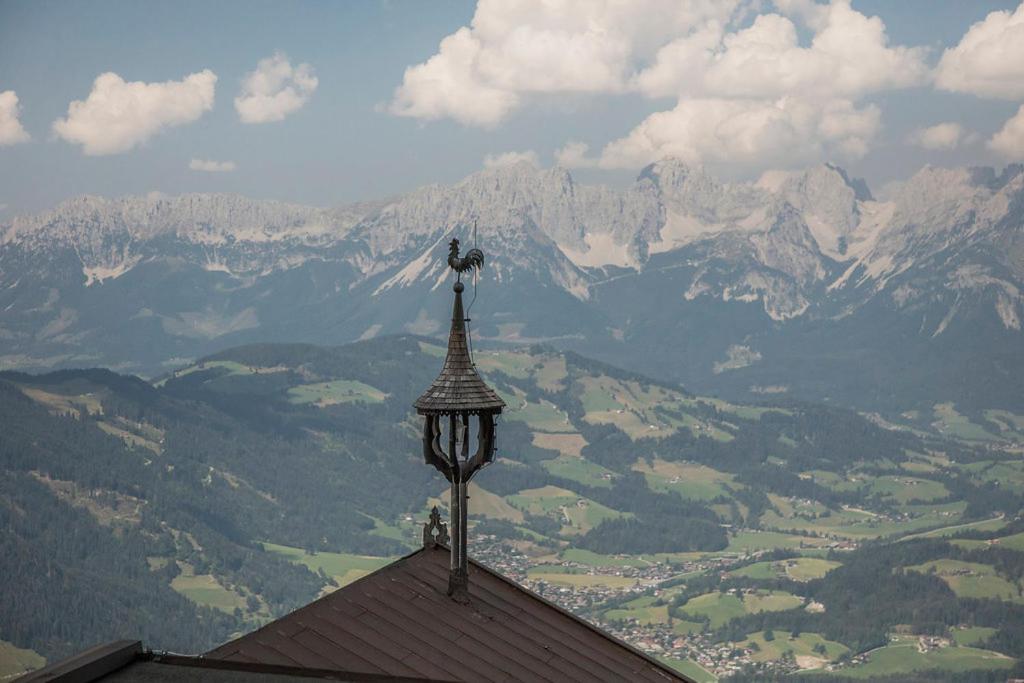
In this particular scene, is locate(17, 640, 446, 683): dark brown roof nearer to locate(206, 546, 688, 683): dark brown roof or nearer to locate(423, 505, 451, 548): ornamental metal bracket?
locate(206, 546, 688, 683): dark brown roof

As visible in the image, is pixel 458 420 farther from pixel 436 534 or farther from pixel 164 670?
pixel 164 670

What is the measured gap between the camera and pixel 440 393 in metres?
26.8

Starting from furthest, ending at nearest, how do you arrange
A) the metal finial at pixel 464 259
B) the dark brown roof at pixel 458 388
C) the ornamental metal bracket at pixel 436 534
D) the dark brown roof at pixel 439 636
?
1. the ornamental metal bracket at pixel 436 534
2. the metal finial at pixel 464 259
3. the dark brown roof at pixel 458 388
4. the dark brown roof at pixel 439 636

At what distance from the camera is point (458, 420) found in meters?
27.4

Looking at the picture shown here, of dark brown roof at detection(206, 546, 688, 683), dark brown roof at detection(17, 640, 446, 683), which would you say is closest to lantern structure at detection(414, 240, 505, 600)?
dark brown roof at detection(206, 546, 688, 683)

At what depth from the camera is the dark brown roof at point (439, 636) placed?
23312 mm

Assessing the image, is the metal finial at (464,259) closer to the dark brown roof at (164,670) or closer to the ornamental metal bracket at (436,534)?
the ornamental metal bracket at (436,534)

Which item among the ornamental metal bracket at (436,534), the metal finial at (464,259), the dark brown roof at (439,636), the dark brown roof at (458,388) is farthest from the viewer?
the ornamental metal bracket at (436,534)

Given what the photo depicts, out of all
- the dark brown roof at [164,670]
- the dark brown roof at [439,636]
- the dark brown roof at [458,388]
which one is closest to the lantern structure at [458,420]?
the dark brown roof at [458,388]

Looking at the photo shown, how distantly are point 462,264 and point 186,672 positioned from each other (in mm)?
12740

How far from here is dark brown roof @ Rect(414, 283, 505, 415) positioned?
26422 mm

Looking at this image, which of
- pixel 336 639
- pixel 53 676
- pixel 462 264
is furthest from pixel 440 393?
pixel 53 676

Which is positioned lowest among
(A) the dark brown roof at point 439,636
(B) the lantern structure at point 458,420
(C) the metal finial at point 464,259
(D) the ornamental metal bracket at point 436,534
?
(A) the dark brown roof at point 439,636

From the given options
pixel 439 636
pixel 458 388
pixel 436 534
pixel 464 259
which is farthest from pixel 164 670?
pixel 464 259
